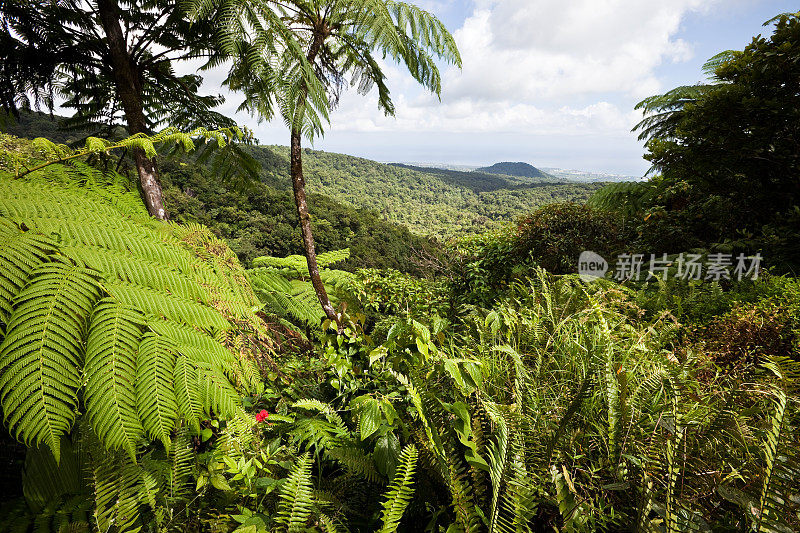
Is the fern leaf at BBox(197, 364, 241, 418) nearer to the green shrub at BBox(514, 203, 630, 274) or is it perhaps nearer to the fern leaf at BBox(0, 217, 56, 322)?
the fern leaf at BBox(0, 217, 56, 322)

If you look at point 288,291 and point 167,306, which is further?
point 288,291

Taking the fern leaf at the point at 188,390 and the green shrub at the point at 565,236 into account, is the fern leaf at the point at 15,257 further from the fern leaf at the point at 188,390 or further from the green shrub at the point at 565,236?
the green shrub at the point at 565,236

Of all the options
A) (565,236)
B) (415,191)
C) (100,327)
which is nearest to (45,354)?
(100,327)

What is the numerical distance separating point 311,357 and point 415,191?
94549mm

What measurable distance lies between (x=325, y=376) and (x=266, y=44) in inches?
93.6

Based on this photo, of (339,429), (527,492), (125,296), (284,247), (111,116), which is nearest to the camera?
(527,492)

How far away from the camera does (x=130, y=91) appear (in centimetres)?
249

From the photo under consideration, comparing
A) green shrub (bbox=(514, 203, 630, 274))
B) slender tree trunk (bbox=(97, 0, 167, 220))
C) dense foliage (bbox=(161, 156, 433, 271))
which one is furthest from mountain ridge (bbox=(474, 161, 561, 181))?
slender tree trunk (bbox=(97, 0, 167, 220))

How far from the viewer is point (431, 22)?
299cm

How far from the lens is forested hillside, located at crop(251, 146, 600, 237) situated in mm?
58969

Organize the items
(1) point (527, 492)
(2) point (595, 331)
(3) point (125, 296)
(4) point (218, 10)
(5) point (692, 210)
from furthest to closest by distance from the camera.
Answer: (5) point (692, 210)
(4) point (218, 10)
(2) point (595, 331)
(3) point (125, 296)
(1) point (527, 492)

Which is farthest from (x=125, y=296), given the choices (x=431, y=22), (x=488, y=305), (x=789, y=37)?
(x=789, y=37)

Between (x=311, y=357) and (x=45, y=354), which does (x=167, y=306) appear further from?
(x=311, y=357)

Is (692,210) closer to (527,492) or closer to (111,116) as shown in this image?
(527,492)
